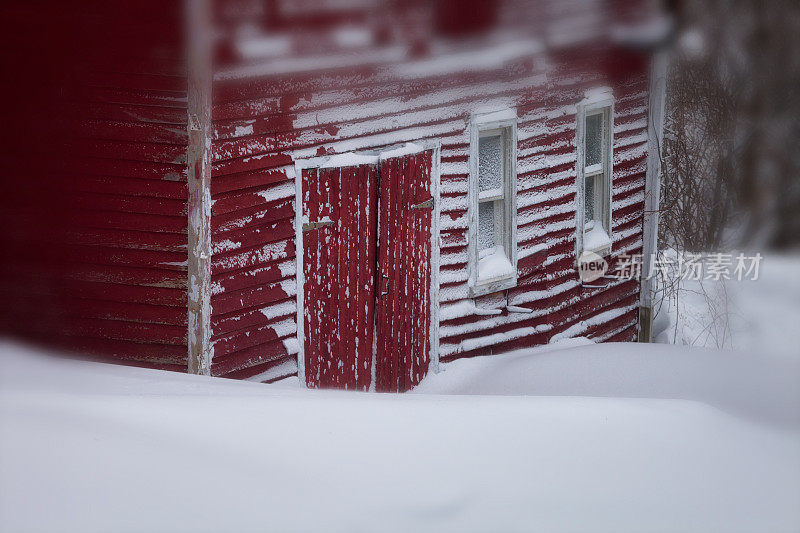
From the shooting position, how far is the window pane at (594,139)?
9.09 meters

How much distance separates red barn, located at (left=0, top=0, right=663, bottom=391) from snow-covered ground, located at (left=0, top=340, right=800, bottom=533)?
0.74 meters

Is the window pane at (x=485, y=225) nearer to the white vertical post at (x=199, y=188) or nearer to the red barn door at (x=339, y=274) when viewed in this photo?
the red barn door at (x=339, y=274)

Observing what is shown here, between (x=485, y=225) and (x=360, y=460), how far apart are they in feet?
14.4

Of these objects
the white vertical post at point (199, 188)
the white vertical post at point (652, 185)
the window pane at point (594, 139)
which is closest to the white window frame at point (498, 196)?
the window pane at point (594, 139)

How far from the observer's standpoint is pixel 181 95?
5.48 m

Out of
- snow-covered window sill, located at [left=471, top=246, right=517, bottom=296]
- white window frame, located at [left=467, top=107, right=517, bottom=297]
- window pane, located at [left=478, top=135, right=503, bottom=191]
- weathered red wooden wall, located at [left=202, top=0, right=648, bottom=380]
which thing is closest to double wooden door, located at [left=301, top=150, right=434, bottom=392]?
weathered red wooden wall, located at [left=202, top=0, right=648, bottom=380]

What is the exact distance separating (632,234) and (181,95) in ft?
19.3

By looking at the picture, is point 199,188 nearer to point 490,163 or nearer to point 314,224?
point 314,224

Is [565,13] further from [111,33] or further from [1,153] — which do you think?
[1,153]

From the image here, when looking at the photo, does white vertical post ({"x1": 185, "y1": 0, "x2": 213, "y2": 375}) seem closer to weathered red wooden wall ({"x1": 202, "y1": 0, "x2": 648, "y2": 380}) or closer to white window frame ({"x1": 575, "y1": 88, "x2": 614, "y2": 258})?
weathered red wooden wall ({"x1": 202, "y1": 0, "x2": 648, "y2": 380})

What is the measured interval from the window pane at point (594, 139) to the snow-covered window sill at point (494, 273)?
1.67 m

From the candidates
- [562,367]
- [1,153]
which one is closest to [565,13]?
[562,367]

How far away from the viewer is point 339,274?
21.3ft

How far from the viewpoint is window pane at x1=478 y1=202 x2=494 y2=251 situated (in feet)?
26.2
